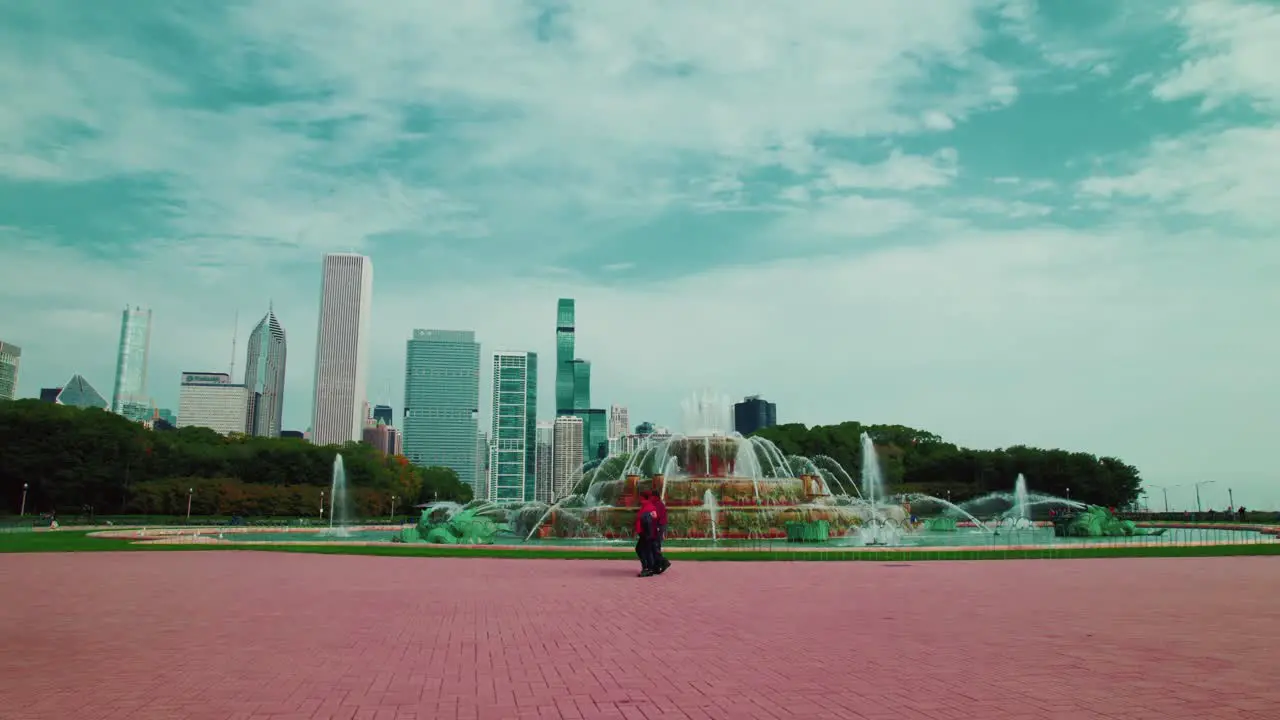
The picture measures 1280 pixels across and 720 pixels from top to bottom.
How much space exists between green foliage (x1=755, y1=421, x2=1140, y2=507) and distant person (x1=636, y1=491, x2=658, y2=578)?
262ft

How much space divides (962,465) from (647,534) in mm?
87336

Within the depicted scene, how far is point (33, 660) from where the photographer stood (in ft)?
28.0

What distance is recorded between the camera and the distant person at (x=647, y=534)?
57.8 feet

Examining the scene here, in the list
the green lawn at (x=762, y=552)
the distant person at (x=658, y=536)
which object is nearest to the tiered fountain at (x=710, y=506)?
the green lawn at (x=762, y=552)

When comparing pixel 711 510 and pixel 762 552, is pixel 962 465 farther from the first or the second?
pixel 762 552

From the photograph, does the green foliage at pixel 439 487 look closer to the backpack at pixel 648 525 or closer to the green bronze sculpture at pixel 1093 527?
the green bronze sculpture at pixel 1093 527

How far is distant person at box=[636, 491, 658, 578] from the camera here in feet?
57.8

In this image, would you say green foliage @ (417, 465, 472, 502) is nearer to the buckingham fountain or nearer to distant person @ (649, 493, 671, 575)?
the buckingham fountain

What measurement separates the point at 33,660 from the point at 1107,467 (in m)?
97.1

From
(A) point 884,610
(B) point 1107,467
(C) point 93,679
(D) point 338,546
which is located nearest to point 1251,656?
(A) point 884,610

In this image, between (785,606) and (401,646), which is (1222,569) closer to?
(785,606)

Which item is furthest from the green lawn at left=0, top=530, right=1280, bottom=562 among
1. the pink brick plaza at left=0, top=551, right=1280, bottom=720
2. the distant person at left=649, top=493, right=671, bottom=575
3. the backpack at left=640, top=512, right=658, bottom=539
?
the pink brick plaza at left=0, top=551, right=1280, bottom=720

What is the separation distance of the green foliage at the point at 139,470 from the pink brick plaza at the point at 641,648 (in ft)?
224

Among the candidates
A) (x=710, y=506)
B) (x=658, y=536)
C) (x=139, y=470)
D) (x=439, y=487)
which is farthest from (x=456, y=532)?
(x=439, y=487)
